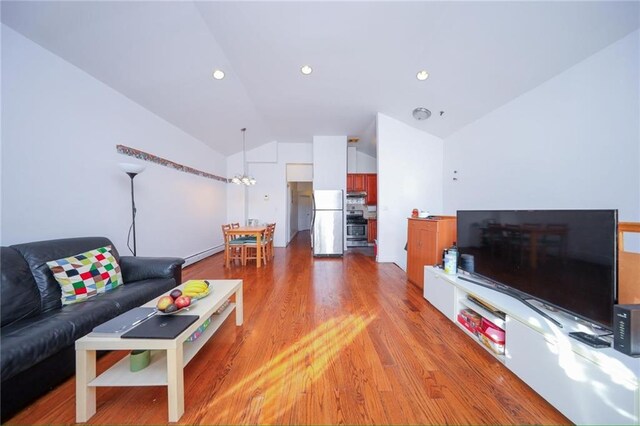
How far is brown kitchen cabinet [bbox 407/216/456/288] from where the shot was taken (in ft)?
8.14

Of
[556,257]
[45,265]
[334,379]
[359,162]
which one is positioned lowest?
[334,379]

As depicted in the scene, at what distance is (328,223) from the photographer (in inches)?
192

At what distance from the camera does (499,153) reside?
2.93 m

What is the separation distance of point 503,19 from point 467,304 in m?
2.65

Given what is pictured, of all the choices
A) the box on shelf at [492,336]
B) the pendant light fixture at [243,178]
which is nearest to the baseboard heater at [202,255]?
the pendant light fixture at [243,178]

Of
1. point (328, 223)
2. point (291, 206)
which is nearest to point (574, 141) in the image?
Answer: point (328, 223)

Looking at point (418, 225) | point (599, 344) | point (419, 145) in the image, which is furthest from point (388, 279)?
point (419, 145)

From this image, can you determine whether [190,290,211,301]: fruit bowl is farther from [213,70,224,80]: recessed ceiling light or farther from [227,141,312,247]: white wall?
[227,141,312,247]: white wall

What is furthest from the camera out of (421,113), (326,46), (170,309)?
(421,113)

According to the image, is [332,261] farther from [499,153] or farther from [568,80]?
[568,80]

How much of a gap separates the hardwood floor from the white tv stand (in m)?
0.14

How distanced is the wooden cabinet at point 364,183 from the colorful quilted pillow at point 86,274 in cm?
516

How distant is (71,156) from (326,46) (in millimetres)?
3069

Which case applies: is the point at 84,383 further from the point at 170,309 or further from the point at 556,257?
the point at 556,257
